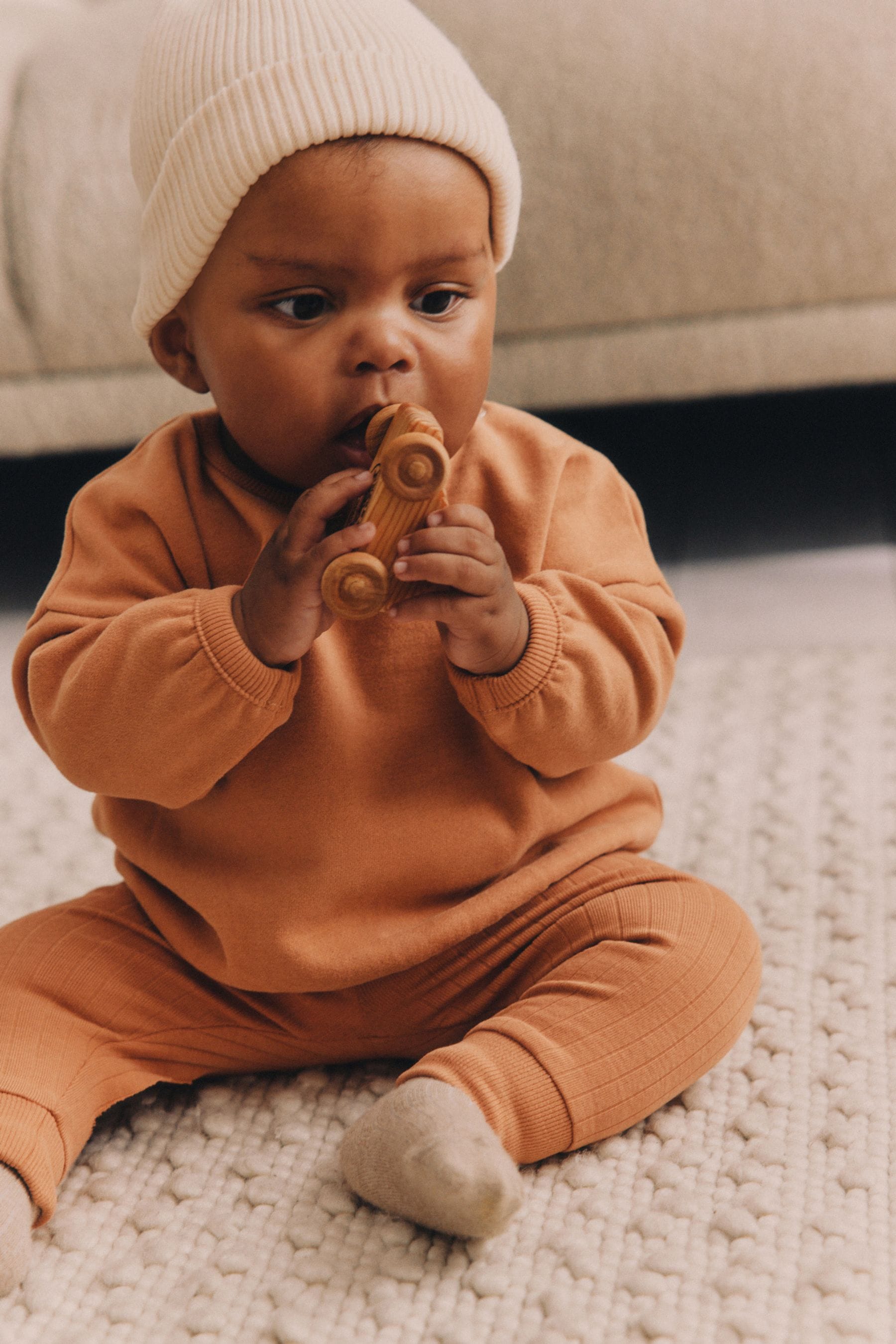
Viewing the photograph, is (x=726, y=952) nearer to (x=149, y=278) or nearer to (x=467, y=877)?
→ (x=467, y=877)

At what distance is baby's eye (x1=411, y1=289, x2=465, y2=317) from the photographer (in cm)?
59

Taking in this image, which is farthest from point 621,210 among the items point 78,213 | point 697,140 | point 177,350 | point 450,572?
point 450,572

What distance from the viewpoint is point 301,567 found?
541 mm

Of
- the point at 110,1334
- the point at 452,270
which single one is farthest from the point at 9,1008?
the point at 452,270

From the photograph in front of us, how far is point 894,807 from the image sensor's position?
87 cm

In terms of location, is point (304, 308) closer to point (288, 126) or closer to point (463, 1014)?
point (288, 126)

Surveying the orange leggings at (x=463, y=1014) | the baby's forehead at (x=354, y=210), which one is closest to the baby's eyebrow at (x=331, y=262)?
the baby's forehead at (x=354, y=210)

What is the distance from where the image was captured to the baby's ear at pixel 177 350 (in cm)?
66

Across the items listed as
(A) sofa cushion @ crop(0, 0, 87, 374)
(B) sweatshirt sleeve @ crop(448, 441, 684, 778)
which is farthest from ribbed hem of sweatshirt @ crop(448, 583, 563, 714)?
(A) sofa cushion @ crop(0, 0, 87, 374)

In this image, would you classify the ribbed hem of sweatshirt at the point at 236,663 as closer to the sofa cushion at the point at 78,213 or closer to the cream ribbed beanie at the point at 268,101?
the cream ribbed beanie at the point at 268,101

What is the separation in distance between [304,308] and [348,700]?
17 cm

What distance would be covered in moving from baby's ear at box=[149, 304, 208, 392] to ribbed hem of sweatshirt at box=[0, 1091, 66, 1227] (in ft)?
1.07

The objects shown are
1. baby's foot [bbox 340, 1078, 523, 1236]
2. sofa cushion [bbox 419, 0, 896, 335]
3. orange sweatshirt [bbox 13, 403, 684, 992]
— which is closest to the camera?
baby's foot [bbox 340, 1078, 523, 1236]

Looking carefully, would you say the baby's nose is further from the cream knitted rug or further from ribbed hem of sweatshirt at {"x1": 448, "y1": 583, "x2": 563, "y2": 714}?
the cream knitted rug
